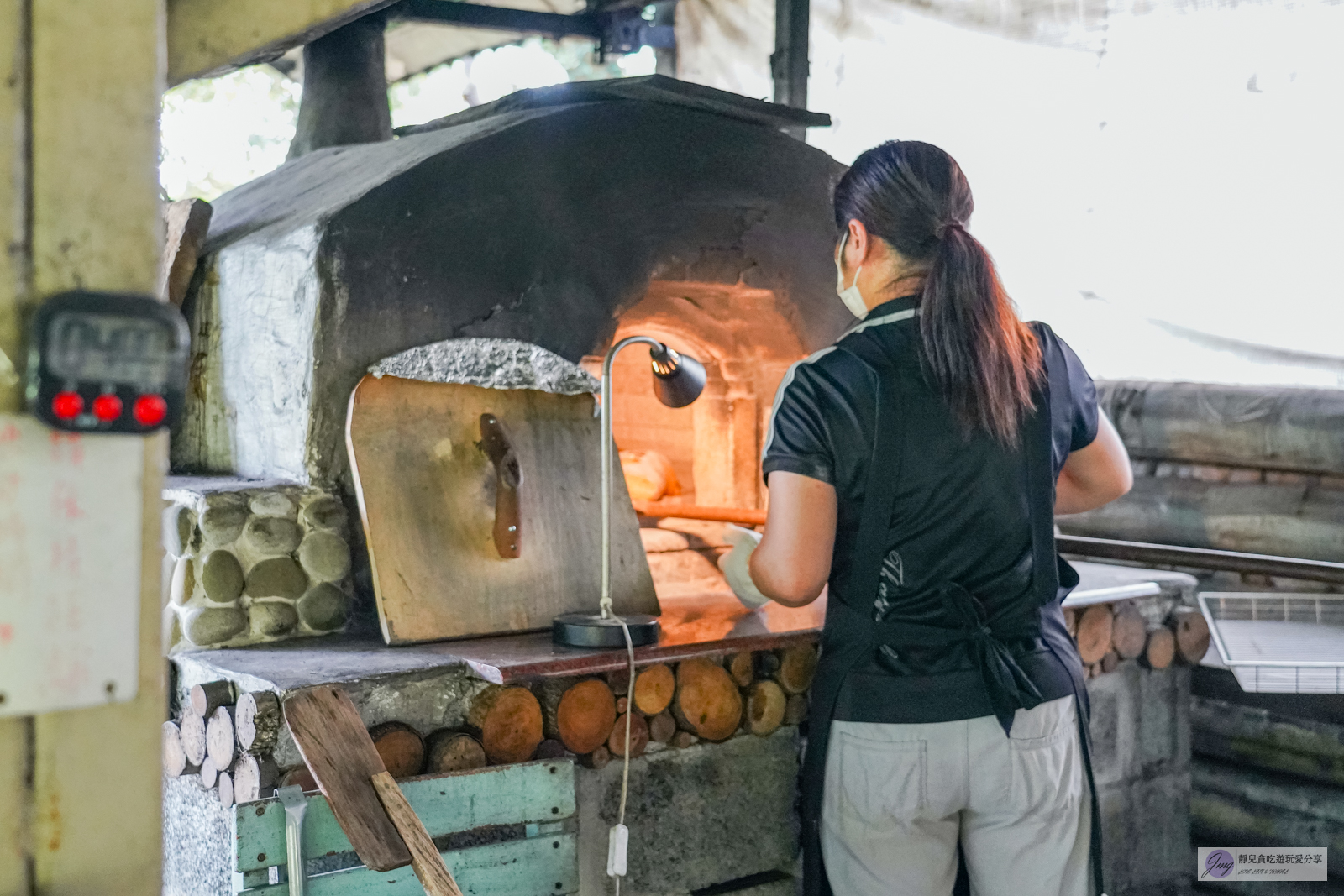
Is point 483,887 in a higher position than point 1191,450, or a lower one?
lower

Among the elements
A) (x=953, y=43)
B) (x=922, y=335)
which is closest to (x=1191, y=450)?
(x=953, y=43)

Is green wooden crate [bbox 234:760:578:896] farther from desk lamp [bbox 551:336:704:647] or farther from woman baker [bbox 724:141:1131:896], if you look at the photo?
woman baker [bbox 724:141:1131:896]


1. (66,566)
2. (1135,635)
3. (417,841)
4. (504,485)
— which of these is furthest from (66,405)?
(1135,635)

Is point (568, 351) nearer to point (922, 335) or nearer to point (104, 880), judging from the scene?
point (922, 335)

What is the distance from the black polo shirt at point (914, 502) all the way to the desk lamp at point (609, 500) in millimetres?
600

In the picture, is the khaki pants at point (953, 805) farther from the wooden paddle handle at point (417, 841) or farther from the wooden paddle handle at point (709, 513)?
the wooden paddle handle at point (709, 513)

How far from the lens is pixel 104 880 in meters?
1.39

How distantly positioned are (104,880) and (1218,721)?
3.37m

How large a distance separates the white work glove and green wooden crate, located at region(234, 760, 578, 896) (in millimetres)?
490

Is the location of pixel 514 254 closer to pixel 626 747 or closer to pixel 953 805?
pixel 626 747

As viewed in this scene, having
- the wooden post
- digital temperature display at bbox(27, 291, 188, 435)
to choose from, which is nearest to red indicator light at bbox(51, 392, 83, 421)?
digital temperature display at bbox(27, 291, 188, 435)

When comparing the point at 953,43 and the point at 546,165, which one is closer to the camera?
the point at 546,165

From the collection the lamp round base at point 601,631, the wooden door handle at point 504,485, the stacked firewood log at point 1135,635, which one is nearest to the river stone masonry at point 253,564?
the wooden door handle at point 504,485

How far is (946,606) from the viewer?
2.06 metres
